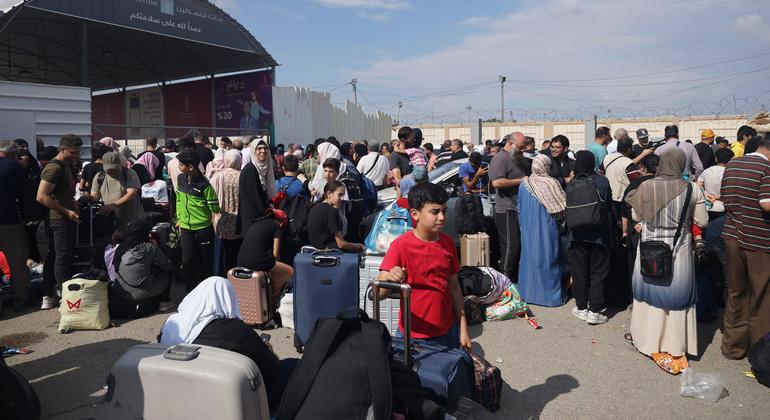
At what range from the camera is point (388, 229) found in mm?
6750

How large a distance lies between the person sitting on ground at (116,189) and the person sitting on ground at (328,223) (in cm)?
262

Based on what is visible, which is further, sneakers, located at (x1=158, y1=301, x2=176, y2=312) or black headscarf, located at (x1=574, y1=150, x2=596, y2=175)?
sneakers, located at (x1=158, y1=301, x2=176, y2=312)

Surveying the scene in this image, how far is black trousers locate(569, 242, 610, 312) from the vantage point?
20.1ft

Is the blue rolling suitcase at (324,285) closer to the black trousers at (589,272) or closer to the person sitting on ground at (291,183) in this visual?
the person sitting on ground at (291,183)

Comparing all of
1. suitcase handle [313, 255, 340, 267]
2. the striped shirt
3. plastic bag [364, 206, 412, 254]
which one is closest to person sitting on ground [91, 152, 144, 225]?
plastic bag [364, 206, 412, 254]

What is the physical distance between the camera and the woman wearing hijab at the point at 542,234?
21.8 ft

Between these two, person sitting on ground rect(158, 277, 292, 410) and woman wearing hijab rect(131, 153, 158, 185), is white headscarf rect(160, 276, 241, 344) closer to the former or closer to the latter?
person sitting on ground rect(158, 277, 292, 410)

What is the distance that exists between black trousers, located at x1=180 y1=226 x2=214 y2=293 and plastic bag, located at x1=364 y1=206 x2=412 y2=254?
1.93 metres

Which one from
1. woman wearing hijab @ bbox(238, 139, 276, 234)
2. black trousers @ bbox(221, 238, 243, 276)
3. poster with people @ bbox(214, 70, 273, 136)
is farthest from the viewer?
poster with people @ bbox(214, 70, 273, 136)

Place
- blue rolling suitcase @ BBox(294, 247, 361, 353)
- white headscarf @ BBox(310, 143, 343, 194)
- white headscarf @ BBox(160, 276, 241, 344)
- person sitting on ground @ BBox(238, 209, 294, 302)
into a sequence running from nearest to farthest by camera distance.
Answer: white headscarf @ BBox(160, 276, 241, 344), blue rolling suitcase @ BBox(294, 247, 361, 353), person sitting on ground @ BBox(238, 209, 294, 302), white headscarf @ BBox(310, 143, 343, 194)

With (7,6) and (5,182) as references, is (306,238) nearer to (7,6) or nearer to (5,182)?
(5,182)

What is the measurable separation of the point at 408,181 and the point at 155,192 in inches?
164

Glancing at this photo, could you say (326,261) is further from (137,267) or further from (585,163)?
(585,163)

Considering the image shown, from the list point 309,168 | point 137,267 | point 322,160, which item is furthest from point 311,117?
point 137,267
